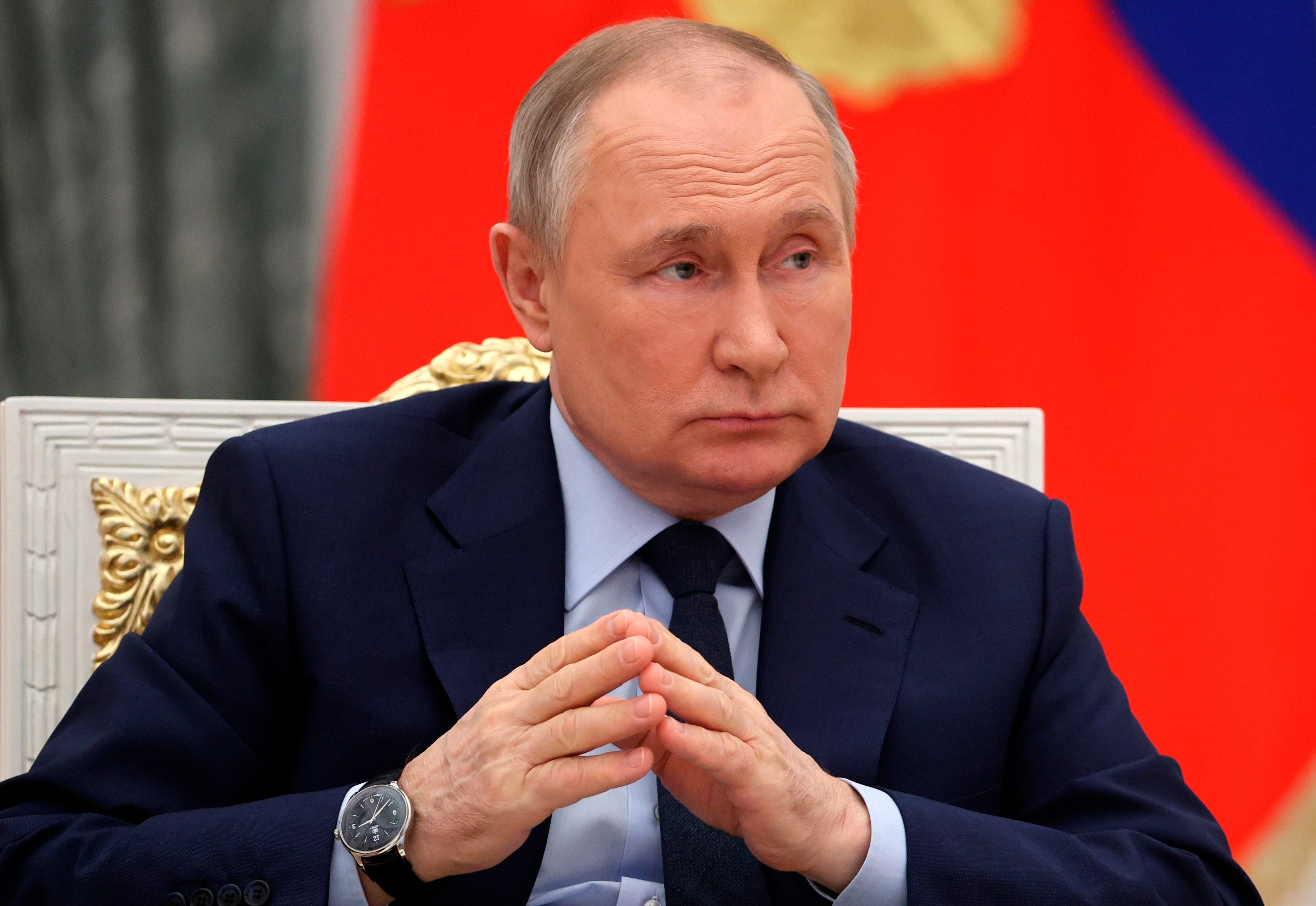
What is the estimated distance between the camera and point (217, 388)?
2.48m

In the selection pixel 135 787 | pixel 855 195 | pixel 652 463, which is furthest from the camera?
pixel 855 195

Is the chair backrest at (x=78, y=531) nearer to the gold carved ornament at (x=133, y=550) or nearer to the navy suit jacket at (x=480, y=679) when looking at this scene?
the gold carved ornament at (x=133, y=550)

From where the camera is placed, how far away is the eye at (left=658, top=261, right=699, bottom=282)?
4.24ft

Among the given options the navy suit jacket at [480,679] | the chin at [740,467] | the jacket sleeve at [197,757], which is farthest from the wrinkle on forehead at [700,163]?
the jacket sleeve at [197,757]

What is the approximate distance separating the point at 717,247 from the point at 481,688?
1.74ft

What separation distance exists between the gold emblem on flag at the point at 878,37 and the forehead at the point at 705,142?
128cm

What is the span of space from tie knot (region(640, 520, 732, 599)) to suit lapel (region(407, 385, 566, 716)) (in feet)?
0.36

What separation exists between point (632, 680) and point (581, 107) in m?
0.63

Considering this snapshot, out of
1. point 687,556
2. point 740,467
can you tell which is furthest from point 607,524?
point 740,467

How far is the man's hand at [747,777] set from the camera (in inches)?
42.7

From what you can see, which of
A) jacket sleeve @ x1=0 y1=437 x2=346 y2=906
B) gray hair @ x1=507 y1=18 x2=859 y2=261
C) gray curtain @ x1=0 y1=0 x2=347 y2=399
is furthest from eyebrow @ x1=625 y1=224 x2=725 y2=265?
gray curtain @ x1=0 y1=0 x2=347 y2=399

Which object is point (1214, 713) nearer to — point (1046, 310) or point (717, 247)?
point (1046, 310)

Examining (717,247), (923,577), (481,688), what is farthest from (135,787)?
(923,577)

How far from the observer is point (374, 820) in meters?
1.13
